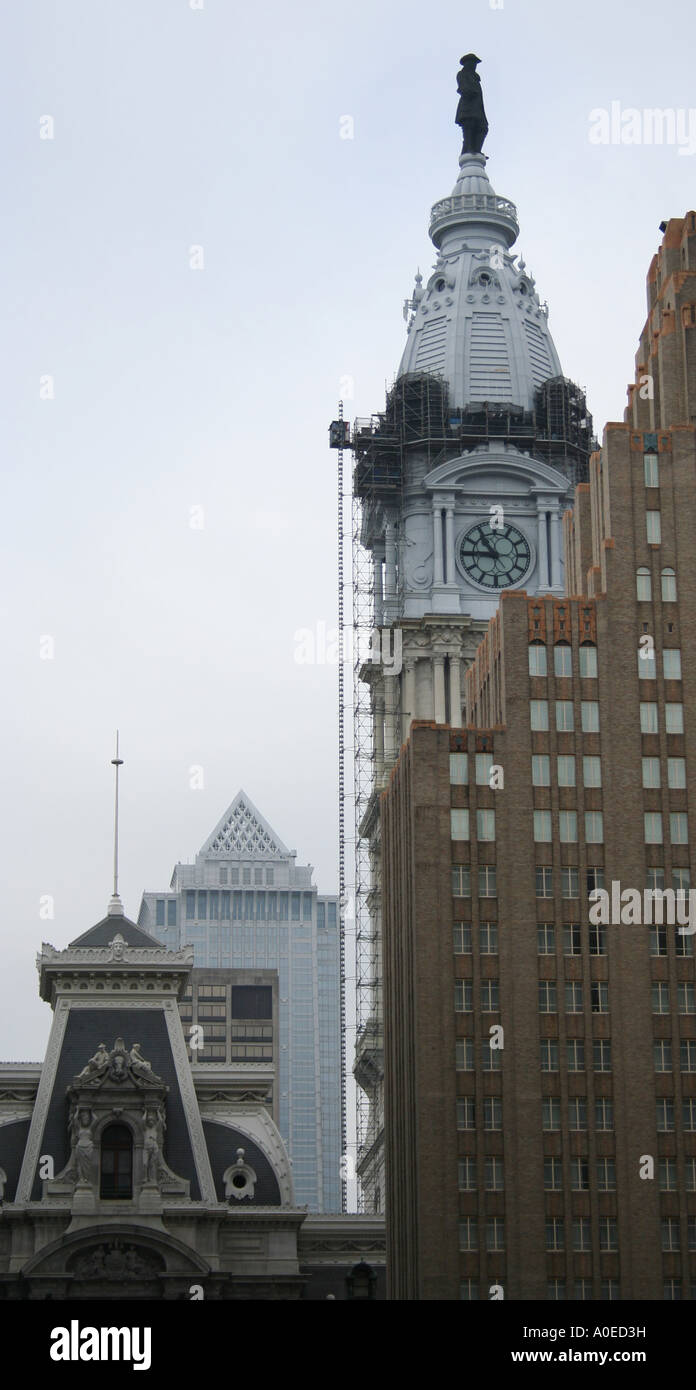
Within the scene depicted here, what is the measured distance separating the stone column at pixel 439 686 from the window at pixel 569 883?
58.4m

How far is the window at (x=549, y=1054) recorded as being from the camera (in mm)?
106000

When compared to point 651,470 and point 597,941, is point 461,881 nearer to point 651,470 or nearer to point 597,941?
point 597,941

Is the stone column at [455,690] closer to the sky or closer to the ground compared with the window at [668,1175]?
closer to the sky

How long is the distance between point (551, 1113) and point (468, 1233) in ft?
20.4

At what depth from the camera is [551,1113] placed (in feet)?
346

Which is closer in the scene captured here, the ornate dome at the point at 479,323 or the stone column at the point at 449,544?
the stone column at the point at 449,544

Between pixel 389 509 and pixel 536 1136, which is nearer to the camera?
pixel 536 1136

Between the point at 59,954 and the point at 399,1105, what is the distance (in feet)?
72.2

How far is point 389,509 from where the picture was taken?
176 m

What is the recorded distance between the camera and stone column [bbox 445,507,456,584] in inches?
6727

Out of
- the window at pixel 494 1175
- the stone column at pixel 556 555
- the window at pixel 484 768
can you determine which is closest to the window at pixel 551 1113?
the window at pixel 494 1175

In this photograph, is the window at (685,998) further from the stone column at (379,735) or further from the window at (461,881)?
the stone column at (379,735)
